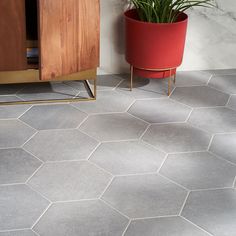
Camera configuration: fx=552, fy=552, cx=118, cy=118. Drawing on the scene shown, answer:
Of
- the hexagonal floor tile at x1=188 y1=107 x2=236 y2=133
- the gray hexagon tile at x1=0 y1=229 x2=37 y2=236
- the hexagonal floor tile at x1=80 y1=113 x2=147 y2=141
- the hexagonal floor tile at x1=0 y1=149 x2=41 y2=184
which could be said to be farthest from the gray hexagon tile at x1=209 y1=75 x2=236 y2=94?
the gray hexagon tile at x1=0 y1=229 x2=37 y2=236

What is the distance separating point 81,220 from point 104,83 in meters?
1.19

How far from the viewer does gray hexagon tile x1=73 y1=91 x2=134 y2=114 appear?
2.59 metres

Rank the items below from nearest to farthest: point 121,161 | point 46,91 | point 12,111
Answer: point 121,161
point 12,111
point 46,91

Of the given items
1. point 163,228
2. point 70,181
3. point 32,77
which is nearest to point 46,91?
point 32,77

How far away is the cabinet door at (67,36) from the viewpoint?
90.9 inches

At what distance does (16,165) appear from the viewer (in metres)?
2.12

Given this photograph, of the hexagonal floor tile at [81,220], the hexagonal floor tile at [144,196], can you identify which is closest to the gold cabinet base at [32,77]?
the hexagonal floor tile at [144,196]

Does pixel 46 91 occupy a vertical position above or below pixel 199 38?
below

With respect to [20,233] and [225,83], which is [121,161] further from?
[225,83]

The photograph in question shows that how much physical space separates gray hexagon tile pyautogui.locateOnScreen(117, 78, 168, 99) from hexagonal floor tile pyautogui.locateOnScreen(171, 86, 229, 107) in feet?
0.24

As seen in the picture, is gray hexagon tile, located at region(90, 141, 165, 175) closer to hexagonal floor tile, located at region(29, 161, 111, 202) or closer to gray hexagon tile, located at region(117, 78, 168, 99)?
hexagonal floor tile, located at region(29, 161, 111, 202)

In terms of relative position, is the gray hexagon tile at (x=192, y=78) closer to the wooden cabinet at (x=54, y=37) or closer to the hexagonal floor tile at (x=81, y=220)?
the wooden cabinet at (x=54, y=37)

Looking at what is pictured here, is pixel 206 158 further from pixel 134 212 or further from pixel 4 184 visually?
pixel 4 184

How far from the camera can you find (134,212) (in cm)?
188
